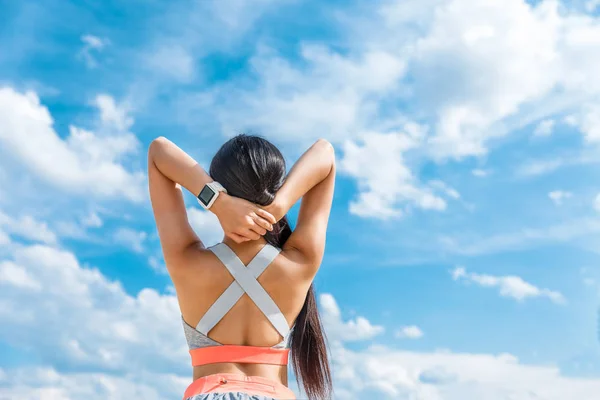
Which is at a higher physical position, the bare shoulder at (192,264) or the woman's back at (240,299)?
the bare shoulder at (192,264)

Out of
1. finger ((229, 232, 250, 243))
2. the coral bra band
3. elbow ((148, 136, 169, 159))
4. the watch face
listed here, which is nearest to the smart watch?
the watch face

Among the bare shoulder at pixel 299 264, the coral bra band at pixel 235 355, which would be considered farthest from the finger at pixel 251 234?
the coral bra band at pixel 235 355

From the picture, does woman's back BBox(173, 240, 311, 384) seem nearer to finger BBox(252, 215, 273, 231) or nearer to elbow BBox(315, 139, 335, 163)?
finger BBox(252, 215, 273, 231)

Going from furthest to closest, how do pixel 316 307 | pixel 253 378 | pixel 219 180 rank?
Answer: pixel 316 307 < pixel 219 180 < pixel 253 378

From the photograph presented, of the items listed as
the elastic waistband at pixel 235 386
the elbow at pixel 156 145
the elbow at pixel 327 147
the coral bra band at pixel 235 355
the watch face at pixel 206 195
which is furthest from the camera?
the elbow at pixel 327 147

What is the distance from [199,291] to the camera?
4047 millimetres

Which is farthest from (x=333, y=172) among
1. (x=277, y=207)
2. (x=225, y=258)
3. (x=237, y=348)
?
(x=237, y=348)

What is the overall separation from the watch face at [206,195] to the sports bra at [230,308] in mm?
288

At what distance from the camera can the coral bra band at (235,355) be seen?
3951mm

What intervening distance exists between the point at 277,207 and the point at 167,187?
0.73 m

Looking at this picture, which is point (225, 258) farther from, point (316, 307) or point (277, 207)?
point (316, 307)

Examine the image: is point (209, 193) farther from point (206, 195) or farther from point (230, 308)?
point (230, 308)

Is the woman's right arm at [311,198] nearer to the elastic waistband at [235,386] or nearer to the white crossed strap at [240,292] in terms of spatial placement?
the white crossed strap at [240,292]

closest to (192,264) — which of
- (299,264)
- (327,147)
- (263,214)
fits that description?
(263,214)
